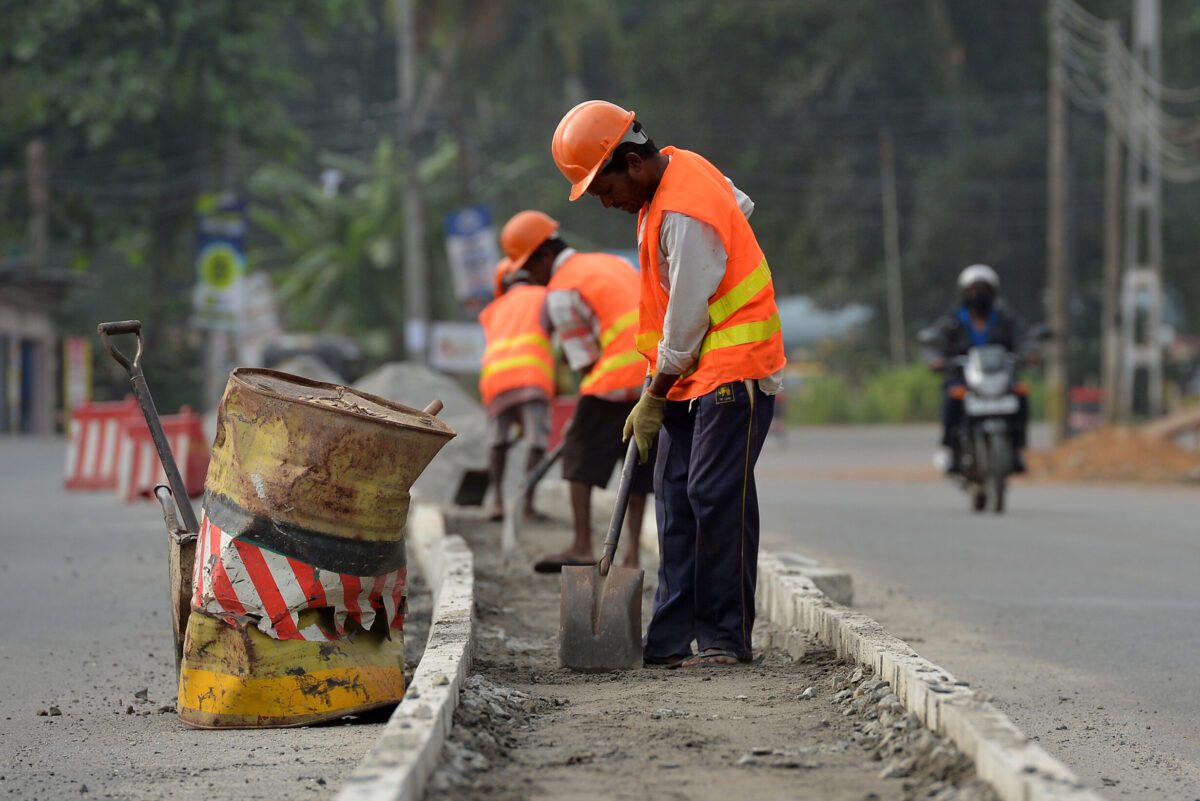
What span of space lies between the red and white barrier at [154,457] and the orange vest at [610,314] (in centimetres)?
704

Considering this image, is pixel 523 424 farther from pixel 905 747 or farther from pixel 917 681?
pixel 905 747

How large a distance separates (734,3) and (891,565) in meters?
36.5

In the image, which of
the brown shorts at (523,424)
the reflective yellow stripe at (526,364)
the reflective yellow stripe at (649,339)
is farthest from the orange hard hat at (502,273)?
the reflective yellow stripe at (649,339)

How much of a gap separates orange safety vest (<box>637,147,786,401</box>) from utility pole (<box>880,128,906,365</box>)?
40.0 metres

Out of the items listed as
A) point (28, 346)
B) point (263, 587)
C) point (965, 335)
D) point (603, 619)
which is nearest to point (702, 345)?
point (603, 619)

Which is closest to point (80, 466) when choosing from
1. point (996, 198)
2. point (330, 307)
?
point (330, 307)

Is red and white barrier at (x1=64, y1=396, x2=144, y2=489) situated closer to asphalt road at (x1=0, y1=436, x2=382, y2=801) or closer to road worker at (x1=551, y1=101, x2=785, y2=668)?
asphalt road at (x1=0, y1=436, x2=382, y2=801)

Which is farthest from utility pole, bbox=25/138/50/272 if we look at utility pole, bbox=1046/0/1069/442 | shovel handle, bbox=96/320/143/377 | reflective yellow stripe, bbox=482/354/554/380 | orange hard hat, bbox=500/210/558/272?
shovel handle, bbox=96/320/143/377

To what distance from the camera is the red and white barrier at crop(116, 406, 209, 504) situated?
15.0m

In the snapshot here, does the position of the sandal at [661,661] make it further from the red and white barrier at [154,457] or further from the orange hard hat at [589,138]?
the red and white barrier at [154,457]

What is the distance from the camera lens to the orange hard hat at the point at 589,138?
19.1ft

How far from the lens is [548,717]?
4930mm

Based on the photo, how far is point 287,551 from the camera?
17.3 feet

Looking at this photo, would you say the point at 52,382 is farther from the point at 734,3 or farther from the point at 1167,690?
the point at 1167,690
